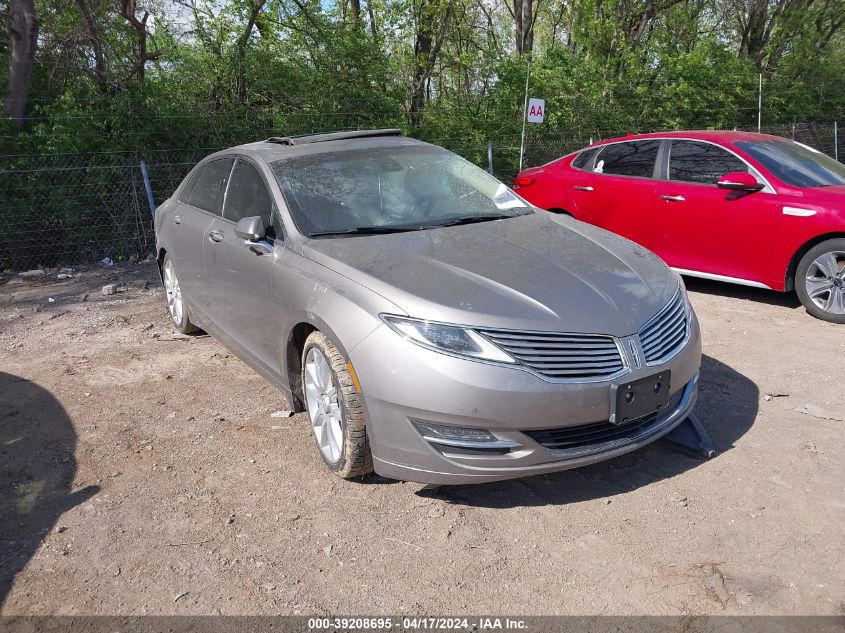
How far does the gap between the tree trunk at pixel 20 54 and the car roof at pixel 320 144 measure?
631 cm

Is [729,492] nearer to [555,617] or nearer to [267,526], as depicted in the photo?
[555,617]

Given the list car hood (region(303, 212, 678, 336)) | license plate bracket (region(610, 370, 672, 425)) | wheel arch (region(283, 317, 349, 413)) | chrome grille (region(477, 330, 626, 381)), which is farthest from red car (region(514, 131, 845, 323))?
wheel arch (region(283, 317, 349, 413))

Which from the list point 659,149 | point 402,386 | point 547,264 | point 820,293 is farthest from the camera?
point 659,149

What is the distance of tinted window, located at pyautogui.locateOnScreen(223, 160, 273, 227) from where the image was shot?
451 cm

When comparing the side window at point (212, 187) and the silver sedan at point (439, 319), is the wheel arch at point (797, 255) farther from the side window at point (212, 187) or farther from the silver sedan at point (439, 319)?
the side window at point (212, 187)

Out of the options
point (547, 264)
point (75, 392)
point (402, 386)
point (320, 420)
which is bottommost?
point (75, 392)

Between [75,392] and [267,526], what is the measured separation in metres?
2.52

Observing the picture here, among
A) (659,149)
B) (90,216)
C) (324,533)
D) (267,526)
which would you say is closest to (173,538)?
(267,526)

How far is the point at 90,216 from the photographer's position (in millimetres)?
10000

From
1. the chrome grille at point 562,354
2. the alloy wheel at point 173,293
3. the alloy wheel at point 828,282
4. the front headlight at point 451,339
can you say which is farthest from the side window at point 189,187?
the alloy wheel at point 828,282

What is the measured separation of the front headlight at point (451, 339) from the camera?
3.21 m

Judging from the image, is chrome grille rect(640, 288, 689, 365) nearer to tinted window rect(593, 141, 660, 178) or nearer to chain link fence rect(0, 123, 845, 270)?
tinted window rect(593, 141, 660, 178)

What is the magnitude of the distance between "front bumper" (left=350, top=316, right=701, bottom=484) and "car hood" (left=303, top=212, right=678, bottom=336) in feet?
0.73

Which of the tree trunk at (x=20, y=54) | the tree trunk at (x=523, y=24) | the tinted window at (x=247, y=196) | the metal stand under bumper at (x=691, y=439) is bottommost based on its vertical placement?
the metal stand under bumper at (x=691, y=439)
